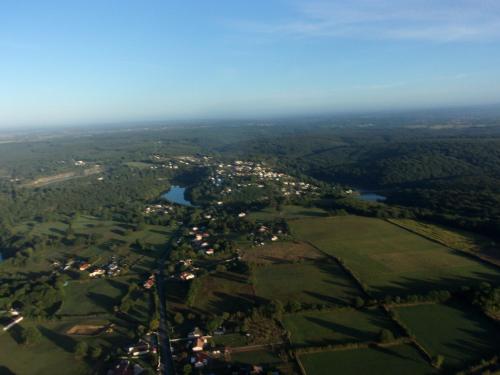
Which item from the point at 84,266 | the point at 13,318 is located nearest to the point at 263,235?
the point at 84,266

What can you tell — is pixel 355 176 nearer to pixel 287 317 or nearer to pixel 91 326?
pixel 287 317

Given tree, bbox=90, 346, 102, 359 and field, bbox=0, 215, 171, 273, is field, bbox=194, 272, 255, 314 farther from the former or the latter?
field, bbox=0, 215, 171, 273

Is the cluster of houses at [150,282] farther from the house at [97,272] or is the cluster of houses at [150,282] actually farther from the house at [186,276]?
the house at [97,272]

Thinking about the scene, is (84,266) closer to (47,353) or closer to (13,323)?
(13,323)

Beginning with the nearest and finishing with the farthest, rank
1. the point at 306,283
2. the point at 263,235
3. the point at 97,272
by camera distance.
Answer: the point at 306,283, the point at 97,272, the point at 263,235

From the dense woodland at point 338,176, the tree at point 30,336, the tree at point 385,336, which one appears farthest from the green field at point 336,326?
the dense woodland at point 338,176

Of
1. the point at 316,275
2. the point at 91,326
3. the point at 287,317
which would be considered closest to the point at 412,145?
the point at 316,275
